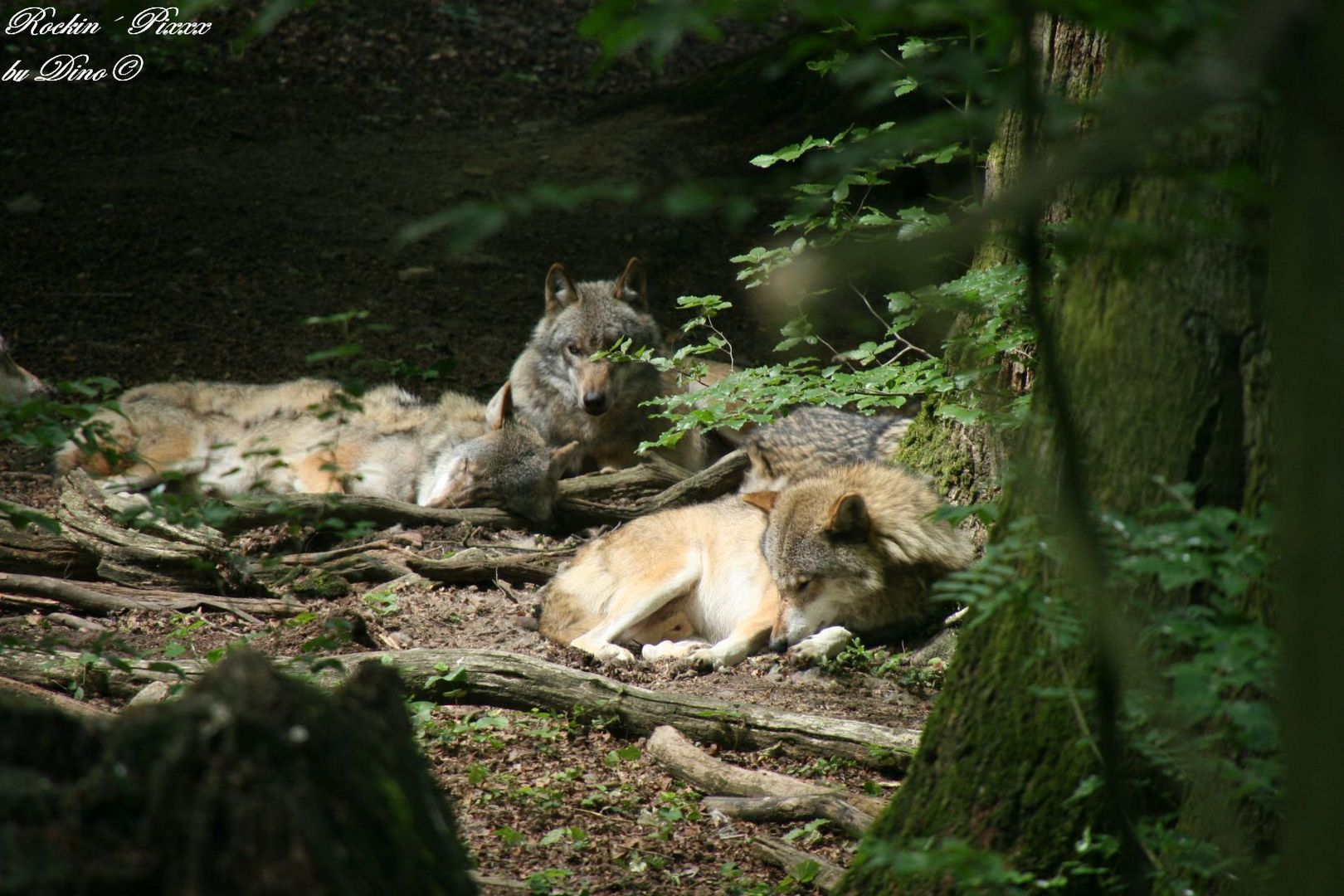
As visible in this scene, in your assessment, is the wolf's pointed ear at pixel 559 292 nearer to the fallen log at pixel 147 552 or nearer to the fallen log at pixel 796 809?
the fallen log at pixel 147 552

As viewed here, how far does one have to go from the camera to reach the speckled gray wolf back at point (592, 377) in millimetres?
9352

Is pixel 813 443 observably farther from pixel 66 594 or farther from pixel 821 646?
pixel 66 594

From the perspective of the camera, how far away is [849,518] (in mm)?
5789

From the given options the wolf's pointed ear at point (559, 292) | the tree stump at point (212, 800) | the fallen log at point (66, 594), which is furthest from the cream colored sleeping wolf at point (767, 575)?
the tree stump at point (212, 800)

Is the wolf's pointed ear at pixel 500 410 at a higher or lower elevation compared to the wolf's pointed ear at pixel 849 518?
higher

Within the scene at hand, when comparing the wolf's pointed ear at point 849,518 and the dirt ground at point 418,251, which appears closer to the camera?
the dirt ground at point 418,251

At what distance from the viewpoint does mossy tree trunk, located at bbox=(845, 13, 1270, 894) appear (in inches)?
94.0

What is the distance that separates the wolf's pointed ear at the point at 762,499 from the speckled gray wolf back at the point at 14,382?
4.98m

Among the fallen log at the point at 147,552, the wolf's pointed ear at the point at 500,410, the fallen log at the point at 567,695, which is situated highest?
the wolf's pointed ear at the point at 500,410

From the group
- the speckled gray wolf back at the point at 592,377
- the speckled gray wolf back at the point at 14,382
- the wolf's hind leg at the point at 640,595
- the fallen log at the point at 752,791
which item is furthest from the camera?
the speckled gray wolf back at the point at 592,377

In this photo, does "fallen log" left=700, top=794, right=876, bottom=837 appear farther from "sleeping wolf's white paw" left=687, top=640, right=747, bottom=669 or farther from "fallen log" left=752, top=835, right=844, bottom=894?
"sleeping wolf's white paw" left=687, top=640, right=747, bottom=669

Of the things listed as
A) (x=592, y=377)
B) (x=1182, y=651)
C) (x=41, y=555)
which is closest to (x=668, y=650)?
(x=41, y=555)

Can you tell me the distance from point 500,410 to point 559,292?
1351 millimetres

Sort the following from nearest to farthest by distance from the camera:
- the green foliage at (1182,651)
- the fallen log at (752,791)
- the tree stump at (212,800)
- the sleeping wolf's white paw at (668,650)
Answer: the tree stump at (212,800) → the green foliage at (1182,651) → the fallen log at (752,791) → the sleeping wolf's white paw at (668,650)
